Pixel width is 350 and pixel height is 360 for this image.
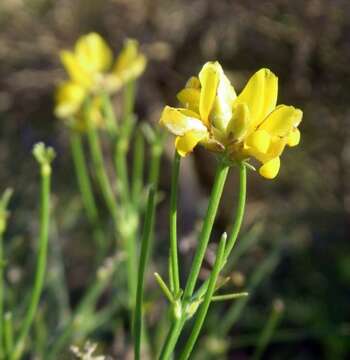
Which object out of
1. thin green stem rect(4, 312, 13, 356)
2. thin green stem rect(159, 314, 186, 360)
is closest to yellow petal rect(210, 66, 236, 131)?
thin green stem rect(159, 314, 186, 360)

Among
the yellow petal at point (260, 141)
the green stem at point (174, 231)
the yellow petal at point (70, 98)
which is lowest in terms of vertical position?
the yellow petal at point (70, 98)

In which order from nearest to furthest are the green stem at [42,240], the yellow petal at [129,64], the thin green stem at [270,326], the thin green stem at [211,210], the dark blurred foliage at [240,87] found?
the thin green stem at [211,210] < the green stem at [42,240] < the thin green stem at [270,326] < the yellow petal at [129,64] < the dark blurred foliage at [240,87]

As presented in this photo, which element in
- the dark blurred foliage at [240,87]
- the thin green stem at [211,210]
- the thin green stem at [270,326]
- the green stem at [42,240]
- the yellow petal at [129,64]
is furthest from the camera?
the dark blurred foliage at [240,87]

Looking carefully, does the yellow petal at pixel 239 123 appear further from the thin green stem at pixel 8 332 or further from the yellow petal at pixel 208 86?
the thin green stem at pixel 8 332

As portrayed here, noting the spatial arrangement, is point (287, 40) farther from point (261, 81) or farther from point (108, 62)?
point (261, 81)

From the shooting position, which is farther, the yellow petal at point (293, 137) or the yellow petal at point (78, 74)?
the yellow petal at point (78, 74)

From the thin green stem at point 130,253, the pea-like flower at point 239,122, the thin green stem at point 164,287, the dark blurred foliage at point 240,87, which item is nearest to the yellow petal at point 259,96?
the pea-like flower at point 239,122

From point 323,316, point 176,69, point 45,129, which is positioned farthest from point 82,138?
point 323,316

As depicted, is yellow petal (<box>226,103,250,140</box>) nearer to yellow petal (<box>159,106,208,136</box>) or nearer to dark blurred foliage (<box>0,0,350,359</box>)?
yellow petal (<box>159,106,208,136</box>)
